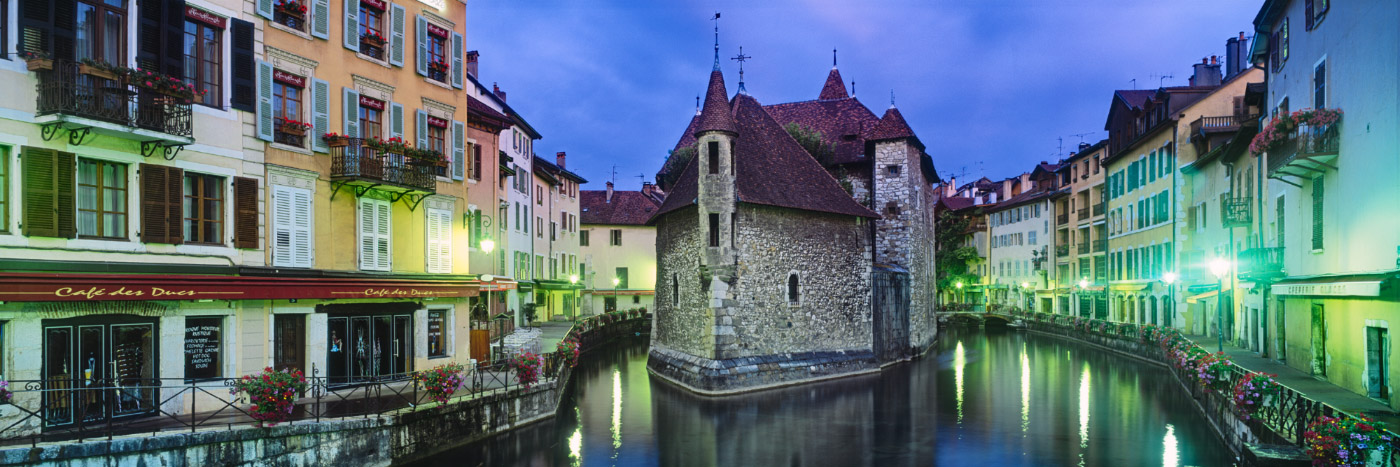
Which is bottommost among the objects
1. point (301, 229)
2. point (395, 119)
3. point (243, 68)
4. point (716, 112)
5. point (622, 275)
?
point (622, 275)

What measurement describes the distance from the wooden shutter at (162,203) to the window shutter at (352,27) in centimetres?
486

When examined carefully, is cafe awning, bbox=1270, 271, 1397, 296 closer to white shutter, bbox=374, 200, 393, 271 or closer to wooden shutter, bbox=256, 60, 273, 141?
white shutter, bbox=374, 200, 393, 271

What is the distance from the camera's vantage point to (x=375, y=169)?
18547 mm

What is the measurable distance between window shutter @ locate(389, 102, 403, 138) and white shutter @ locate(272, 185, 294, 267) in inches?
119

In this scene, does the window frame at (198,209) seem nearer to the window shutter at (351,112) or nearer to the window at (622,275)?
the window shutter at (351,112)

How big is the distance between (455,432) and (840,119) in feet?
90.8

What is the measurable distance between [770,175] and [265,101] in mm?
17060

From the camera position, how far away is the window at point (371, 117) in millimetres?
19328

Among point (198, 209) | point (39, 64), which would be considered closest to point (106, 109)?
point (39, 64)

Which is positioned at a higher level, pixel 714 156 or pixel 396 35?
pixel 396 35

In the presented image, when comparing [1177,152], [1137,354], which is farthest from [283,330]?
[1177,152]

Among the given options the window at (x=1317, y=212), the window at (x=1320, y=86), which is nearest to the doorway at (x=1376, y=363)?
the window at (x=1317, y=212)

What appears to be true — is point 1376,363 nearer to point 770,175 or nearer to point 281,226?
point 770,175

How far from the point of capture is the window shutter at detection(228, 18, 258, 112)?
1645 centimetres
